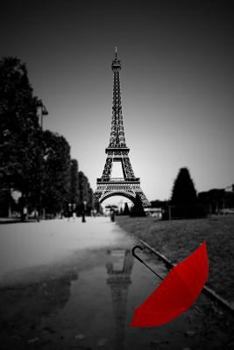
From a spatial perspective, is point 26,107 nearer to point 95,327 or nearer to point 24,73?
point 24,73

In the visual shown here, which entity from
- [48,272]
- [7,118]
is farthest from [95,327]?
[7,118]

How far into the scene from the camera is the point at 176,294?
1.03m

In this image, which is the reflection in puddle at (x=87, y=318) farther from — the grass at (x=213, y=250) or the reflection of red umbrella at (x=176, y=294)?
the reflection of red umbrella at (x=176, y=294)

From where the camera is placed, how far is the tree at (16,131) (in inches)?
961

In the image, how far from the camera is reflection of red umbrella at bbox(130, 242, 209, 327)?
96 cm

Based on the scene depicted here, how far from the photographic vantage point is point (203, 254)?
1052 millimetres

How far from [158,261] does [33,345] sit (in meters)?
5.87

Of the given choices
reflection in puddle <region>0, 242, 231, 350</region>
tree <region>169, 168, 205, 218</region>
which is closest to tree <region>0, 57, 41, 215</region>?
tree <region>169, 168, 205, 218</region>

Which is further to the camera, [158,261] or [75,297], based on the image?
[158,261]

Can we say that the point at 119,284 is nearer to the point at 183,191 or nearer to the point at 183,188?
the point at 183,188

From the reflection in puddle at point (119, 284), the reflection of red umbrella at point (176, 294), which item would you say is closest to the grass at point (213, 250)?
the reflection in puddle at point (119, 284)

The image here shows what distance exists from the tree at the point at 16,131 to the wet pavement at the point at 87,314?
734 inches

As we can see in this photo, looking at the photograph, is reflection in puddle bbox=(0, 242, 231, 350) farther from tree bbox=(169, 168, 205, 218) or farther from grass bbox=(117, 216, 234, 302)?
tree bbox=(169, 168, 205, 218)

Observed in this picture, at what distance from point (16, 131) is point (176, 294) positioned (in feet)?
89.6
